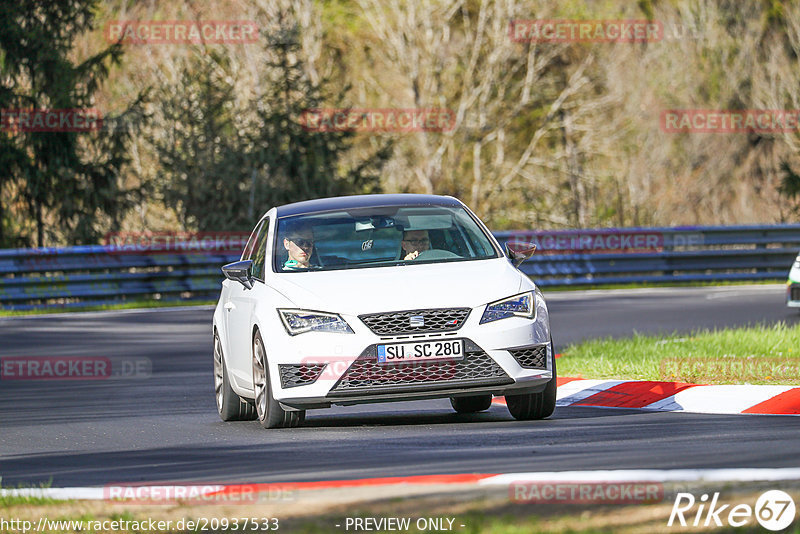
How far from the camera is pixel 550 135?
45875 mm

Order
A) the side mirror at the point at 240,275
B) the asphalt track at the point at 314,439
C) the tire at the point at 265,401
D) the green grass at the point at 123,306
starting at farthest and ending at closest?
A: 1. the green grass at the point at 123,306
2. the side mirror at the point at 240,275
3. the tire at the point at 265,401
4. the asphalt track at the point at 314,439

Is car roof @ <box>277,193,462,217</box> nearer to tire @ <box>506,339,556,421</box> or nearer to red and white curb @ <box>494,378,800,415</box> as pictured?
tire @ <box>506,339,556,421</box>

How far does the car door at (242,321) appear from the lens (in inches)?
417

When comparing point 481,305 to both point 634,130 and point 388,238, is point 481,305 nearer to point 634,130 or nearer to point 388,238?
point 388,238

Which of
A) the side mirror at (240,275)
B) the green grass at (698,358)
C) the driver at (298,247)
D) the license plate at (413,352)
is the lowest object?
the green grass at (698,358)

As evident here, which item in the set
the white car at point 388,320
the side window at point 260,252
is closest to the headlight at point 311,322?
the white car at point 388,320

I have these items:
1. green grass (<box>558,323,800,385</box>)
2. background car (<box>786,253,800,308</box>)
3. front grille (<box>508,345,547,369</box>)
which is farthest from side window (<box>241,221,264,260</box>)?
background car (<box>786,253,800,308</box>)

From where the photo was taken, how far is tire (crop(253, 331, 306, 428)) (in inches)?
396

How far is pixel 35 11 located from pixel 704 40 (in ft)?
93.1

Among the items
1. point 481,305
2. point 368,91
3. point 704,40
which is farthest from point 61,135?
point 704,40

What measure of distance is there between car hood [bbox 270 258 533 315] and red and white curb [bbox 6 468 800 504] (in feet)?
9.33

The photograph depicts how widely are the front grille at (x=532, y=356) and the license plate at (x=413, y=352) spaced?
Answer: 0.48m

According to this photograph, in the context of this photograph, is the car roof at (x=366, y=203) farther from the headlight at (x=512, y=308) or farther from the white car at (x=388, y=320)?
the headlight at (x=512, y=308)

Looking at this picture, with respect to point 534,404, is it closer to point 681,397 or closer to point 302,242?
point 681,397
